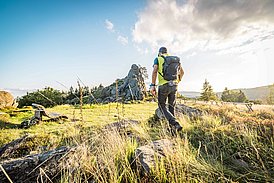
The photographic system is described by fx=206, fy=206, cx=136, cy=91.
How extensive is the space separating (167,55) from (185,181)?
4.24 meters

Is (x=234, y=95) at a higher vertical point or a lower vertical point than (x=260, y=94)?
higher

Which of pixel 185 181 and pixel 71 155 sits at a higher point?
pixel 71 155

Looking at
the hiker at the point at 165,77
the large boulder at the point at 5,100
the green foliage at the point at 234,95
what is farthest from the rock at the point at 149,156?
the green foliage at the point at 234,95

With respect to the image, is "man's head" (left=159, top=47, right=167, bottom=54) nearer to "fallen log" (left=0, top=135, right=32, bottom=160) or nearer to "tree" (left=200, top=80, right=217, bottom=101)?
"fallen log" (left=0, top=135, right=32, bottom=160)

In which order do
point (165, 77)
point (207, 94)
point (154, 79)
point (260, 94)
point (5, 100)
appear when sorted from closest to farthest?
point (165, 77) → point (154, 79) → point (5, 100) → point (260, 94) → point (207, 94)

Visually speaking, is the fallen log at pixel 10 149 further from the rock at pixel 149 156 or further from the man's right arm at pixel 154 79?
the man's right arm at pixel 154 79

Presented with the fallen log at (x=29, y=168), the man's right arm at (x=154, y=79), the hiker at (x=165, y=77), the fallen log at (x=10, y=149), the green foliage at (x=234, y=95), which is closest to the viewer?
the fallen log at (x=29, y=168)

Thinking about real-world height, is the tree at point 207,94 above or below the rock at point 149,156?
above

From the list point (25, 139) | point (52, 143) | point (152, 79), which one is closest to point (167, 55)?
point (152, 79)

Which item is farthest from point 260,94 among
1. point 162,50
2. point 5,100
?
point 5,100

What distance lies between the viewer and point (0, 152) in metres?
4.26

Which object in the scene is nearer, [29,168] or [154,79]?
[29,168]

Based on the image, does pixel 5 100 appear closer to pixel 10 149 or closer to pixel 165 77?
pixel 10 149

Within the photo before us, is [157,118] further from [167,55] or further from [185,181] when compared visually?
[185,181]
